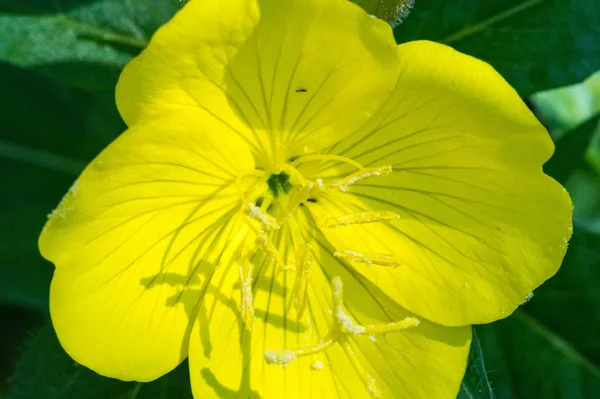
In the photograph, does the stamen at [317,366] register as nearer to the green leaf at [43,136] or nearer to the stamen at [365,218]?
the stamen at [365,218]

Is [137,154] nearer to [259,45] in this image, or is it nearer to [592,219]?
[259,45]

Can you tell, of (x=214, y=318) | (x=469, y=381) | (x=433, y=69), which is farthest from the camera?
Result: (x=469, y=381)

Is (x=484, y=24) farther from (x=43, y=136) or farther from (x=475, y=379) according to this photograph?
(x=43, y=136)

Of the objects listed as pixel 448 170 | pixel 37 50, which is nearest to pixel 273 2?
pixel 448 170

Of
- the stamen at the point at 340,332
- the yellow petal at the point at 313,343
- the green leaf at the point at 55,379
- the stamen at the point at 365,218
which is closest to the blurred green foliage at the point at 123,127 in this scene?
the green leaf at the point at 55,379

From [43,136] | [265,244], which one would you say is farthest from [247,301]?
[43,136]

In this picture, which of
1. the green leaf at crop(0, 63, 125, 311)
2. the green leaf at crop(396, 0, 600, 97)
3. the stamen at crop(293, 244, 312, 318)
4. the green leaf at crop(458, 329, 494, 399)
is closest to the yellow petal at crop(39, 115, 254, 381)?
the stamen at crop(293, 244, 312, 318)

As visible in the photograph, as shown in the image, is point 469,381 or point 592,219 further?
point 592,219
